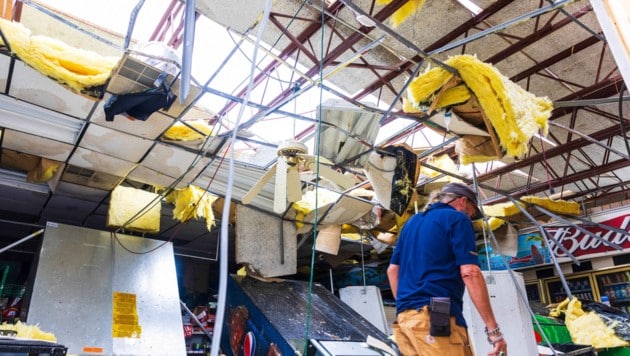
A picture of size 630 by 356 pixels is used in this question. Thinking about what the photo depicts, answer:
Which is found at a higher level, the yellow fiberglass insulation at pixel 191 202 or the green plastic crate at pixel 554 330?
the yellow fiberglass insulation at pixel 191 202

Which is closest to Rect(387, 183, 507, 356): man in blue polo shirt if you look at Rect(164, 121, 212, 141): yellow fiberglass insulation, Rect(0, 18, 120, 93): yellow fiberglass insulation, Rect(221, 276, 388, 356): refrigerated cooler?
Rect(221, 276, 388, 356): refrigerated cooler

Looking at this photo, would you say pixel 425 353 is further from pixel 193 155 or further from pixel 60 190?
pixel 60 190

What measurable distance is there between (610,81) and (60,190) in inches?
293

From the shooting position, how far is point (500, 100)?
2908mm

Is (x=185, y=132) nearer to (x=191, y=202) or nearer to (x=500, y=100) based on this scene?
(x=191, y=202)

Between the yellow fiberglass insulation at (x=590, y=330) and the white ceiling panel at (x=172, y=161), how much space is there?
486cm

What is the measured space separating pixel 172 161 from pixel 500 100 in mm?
3239

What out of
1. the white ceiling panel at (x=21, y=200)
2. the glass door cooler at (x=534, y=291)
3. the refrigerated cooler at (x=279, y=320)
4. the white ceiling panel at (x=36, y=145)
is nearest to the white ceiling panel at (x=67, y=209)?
the white ceiling panel at (x=21, y=200)

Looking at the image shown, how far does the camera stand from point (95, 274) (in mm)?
5223

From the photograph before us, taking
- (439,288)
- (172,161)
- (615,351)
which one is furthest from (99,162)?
(615,351)

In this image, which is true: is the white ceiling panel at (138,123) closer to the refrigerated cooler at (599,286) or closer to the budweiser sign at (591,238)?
the budweiser sign at (591,238)

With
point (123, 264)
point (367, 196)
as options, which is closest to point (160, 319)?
point (123, 264)

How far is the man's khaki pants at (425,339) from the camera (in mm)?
2299

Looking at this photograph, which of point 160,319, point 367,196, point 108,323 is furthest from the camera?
point 367,196
